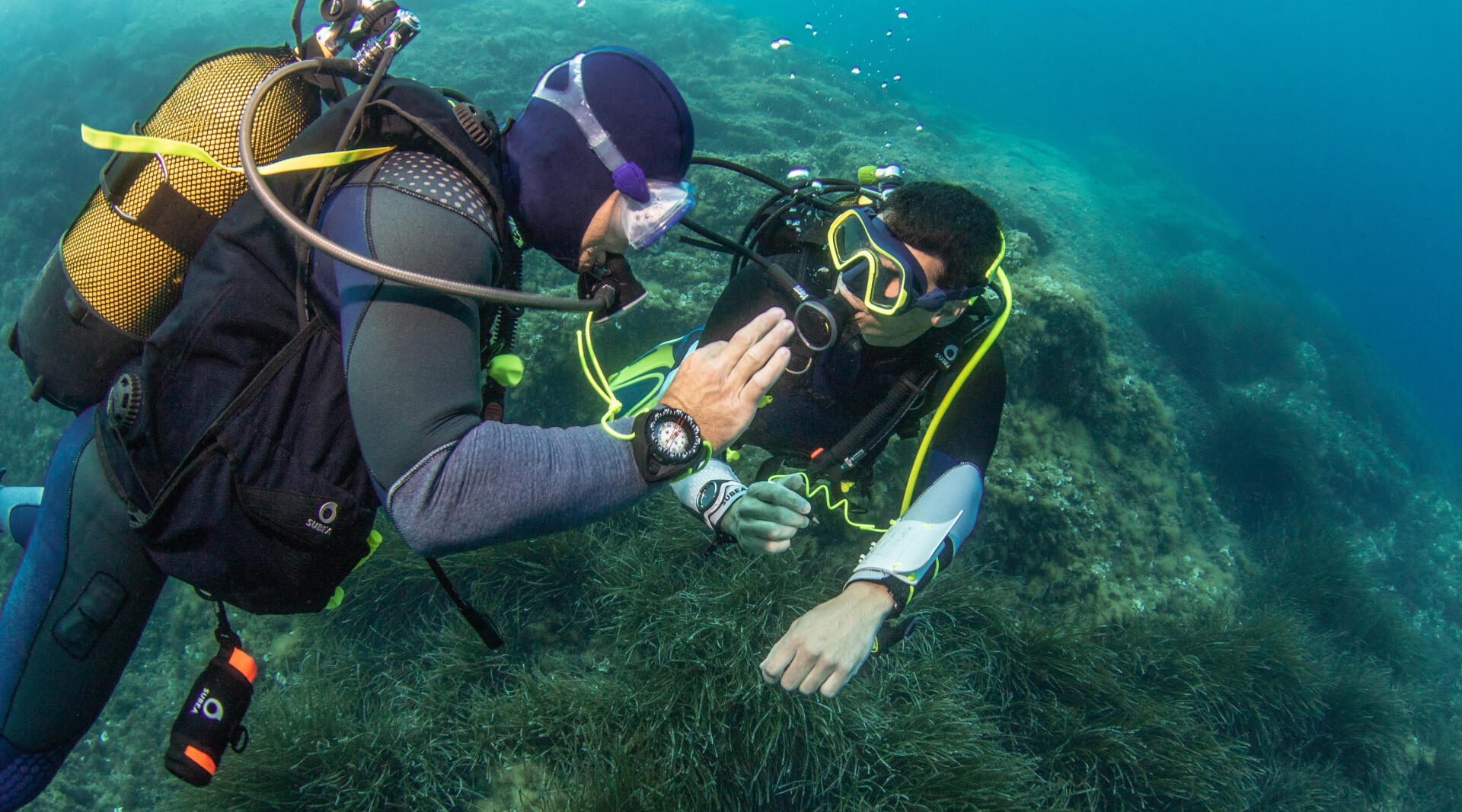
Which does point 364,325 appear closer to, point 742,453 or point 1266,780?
point 742,453

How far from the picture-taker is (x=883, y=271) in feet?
7.84

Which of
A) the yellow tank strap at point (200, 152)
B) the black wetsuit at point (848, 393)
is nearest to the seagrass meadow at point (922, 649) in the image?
the black wetsuit at point (848, 393)

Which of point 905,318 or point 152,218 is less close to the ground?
point 152,218

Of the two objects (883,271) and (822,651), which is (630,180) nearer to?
(883,271)

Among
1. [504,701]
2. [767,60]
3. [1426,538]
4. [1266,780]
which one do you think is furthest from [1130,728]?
[767,60]

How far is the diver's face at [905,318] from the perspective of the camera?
8.02ft

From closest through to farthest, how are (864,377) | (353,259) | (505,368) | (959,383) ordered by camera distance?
(353,259) < (505,368) < (959,383) < (864,377)

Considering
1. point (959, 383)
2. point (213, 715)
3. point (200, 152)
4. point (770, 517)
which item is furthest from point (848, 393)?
point (213, 715)

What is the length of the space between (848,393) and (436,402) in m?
2.22

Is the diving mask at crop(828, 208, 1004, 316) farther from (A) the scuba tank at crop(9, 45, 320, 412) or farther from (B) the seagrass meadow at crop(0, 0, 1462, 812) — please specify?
(A) the scuba tank at crop(9, 45, 320, 412)

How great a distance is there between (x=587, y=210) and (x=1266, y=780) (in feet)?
22.3

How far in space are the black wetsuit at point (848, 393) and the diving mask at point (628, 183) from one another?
1.11m

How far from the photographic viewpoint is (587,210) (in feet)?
4.75

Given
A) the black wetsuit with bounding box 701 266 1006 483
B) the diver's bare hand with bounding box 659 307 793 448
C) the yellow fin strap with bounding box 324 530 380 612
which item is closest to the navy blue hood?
the diver's bare hand with bounding box 659 307 793 448
